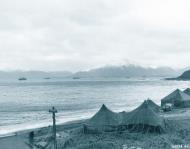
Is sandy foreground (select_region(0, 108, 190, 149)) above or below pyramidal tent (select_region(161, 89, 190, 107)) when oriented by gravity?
below

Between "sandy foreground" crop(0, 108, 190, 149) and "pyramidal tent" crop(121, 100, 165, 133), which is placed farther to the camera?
"pyramidal tent" crop(121, 100, 165, 133)

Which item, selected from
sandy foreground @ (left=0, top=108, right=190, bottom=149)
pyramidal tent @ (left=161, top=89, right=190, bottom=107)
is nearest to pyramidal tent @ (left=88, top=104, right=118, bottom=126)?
sandy foreground @ (left=0, top=108, right=190, bottom=149)

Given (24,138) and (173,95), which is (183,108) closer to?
(173,95)

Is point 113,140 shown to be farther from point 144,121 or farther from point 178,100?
point 178,100

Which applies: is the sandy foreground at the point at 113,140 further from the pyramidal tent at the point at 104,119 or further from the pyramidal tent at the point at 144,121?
the pyramidal tent at the point at 104,119

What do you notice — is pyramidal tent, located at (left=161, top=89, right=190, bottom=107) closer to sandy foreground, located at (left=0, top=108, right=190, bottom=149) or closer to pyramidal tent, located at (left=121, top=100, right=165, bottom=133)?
sandy foreground, located at (left=0, top=108, right=190, bottom=149)

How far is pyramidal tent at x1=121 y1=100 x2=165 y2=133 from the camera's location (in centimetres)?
3648

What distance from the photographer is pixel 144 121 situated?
37.1 metres

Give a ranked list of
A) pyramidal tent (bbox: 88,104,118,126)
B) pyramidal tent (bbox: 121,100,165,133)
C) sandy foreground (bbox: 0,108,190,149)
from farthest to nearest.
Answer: pyramidal tent (bbox: 88,104,118,126) → pyramidal tent (bbox: 121,100,165,133) → sandy foreground (bbox: 0,108,190,149)

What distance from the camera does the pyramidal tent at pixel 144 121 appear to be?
120 feet

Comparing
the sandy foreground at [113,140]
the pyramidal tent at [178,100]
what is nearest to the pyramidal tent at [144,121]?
the sandy foreground at [113,140]

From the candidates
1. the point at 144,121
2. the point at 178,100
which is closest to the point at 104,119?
the point at 144,121

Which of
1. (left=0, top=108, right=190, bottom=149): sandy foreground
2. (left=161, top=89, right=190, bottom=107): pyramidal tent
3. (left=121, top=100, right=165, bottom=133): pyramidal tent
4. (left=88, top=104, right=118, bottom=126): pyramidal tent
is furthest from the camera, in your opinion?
(left=161, top=89, right=190, bottom=107): pyramidal tent

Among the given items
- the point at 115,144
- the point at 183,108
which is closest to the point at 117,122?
the point at 115,144
